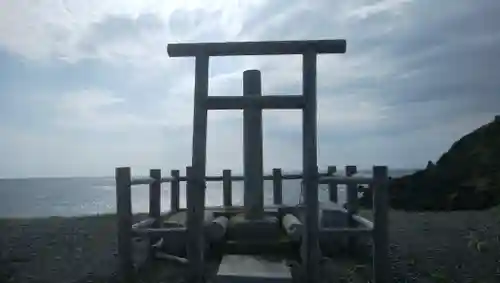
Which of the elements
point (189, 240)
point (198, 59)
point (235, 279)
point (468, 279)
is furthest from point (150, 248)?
point (468, 279)

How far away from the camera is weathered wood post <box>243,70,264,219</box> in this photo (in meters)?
7.54

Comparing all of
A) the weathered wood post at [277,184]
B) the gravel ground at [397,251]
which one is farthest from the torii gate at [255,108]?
the weathered wood post at [277,184]

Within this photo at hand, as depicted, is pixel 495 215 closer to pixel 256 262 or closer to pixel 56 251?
pixel 256 262

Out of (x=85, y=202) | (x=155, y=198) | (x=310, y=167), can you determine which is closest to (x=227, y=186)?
(x=155, y=198)

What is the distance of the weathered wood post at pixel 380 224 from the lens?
5449 mm

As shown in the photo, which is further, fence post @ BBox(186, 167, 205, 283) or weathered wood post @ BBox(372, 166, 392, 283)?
fence post @ BBox(186, 167, 205, 283)

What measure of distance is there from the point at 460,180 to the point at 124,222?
1762 cm

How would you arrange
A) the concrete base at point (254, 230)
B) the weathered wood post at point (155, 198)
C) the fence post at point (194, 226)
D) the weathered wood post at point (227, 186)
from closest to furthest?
the fence post at point (194, 226)
the concrete base at point (254, 230)
the weathered wood post at point (155, 198)
the weathered wood post at point (227, 186)

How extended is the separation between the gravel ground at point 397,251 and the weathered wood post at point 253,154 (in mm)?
1703

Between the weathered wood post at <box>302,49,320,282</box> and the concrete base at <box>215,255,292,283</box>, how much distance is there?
0.33 metres

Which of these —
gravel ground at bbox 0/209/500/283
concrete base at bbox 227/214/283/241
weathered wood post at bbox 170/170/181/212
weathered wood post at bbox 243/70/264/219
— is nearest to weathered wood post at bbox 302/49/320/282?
gravel ground at bbox 0/209/500/283

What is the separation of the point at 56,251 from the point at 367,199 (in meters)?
13.9

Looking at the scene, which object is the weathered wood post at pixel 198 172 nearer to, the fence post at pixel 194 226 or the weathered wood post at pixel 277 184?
the fence post at pixel 194 226

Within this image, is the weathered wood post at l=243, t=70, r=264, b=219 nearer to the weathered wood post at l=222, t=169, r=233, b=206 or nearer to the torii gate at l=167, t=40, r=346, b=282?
the torii gate at l=167, t=40, r=346, b=282
